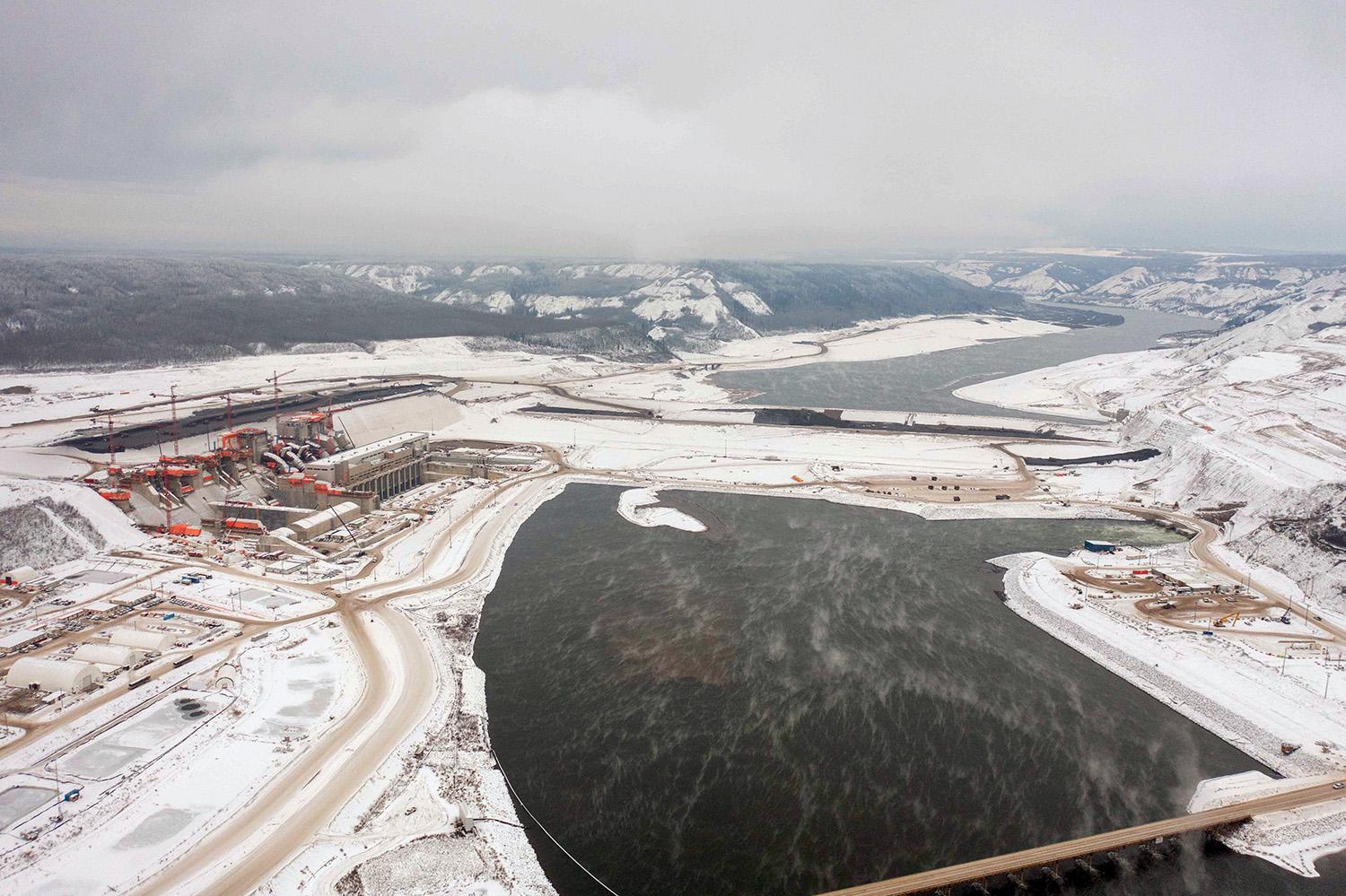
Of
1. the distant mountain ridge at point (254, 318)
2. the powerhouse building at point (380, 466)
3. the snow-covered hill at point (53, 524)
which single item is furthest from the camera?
the distant mountain ridge at point (254, 318)

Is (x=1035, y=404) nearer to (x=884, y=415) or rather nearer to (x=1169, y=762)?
(x=884, y=415)

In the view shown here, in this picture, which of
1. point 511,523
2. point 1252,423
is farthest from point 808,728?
point 1252,423

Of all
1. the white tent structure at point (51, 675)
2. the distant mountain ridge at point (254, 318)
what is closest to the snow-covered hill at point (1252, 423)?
the white tent structure at point (51, 675)

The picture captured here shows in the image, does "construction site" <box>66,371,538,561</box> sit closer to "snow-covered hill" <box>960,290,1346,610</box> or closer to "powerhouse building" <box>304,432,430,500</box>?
"powerhouse building" <box>304,432,430,500</box>

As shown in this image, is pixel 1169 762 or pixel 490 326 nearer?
pixel 1169 762

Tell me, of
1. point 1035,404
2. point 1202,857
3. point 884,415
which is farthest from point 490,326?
point 1202,857

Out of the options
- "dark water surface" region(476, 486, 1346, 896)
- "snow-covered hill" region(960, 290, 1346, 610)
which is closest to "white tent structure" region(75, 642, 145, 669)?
"dark water surface" region(476, 486, 1346, 896)

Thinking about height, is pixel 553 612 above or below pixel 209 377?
below

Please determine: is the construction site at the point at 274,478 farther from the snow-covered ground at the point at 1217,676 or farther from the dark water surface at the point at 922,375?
the dark water surface at the point at 922,375
